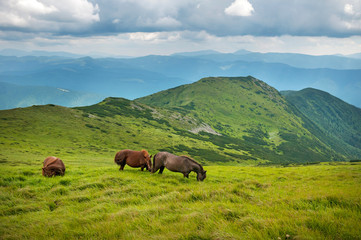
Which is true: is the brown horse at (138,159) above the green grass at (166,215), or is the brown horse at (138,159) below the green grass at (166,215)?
above

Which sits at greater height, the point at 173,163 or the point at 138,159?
the point at 138,159

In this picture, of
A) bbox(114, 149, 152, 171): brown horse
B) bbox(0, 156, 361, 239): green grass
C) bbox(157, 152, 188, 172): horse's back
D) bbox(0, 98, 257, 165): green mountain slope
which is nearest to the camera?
bbox(0, 156, 361, 239): green grass

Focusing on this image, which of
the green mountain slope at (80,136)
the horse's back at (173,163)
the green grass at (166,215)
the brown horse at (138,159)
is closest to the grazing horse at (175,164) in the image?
the horse's back at (173,163)

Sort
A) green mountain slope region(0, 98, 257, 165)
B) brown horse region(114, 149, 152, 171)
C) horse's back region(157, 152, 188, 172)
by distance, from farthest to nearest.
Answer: green mountain slope region(0, 98, 257, 165)
brown horse region(114, 149, 152, 171)
horse's back region(157, 152, 188, 172)

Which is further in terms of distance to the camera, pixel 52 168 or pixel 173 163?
pixel 173 163

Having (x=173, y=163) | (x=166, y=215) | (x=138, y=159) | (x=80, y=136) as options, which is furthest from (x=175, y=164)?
(x=80, y=136)

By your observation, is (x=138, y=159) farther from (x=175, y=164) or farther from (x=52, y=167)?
(x=52, y=167)

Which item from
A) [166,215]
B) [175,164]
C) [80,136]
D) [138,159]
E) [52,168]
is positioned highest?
[80,136]

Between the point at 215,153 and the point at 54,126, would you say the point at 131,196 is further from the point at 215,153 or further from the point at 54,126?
the point at 215,153

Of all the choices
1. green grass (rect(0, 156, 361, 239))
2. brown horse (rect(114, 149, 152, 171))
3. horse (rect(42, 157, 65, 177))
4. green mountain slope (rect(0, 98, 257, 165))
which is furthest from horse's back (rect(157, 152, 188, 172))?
green mountain slope (rect(0, 98, 257, 165))

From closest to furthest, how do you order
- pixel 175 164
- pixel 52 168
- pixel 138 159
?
pixel 52 168, pixel 175 164, pixel 138 159

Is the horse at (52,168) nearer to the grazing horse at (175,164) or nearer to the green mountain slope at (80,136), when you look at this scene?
the grazing horse at (175,164)

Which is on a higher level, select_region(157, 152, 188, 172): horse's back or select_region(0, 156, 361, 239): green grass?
select_region(157, 152, 188, 172): horse's back

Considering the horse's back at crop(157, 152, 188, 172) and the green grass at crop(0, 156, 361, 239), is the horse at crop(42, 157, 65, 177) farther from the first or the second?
the horse's back at crop(157, 152, 188, 172)
